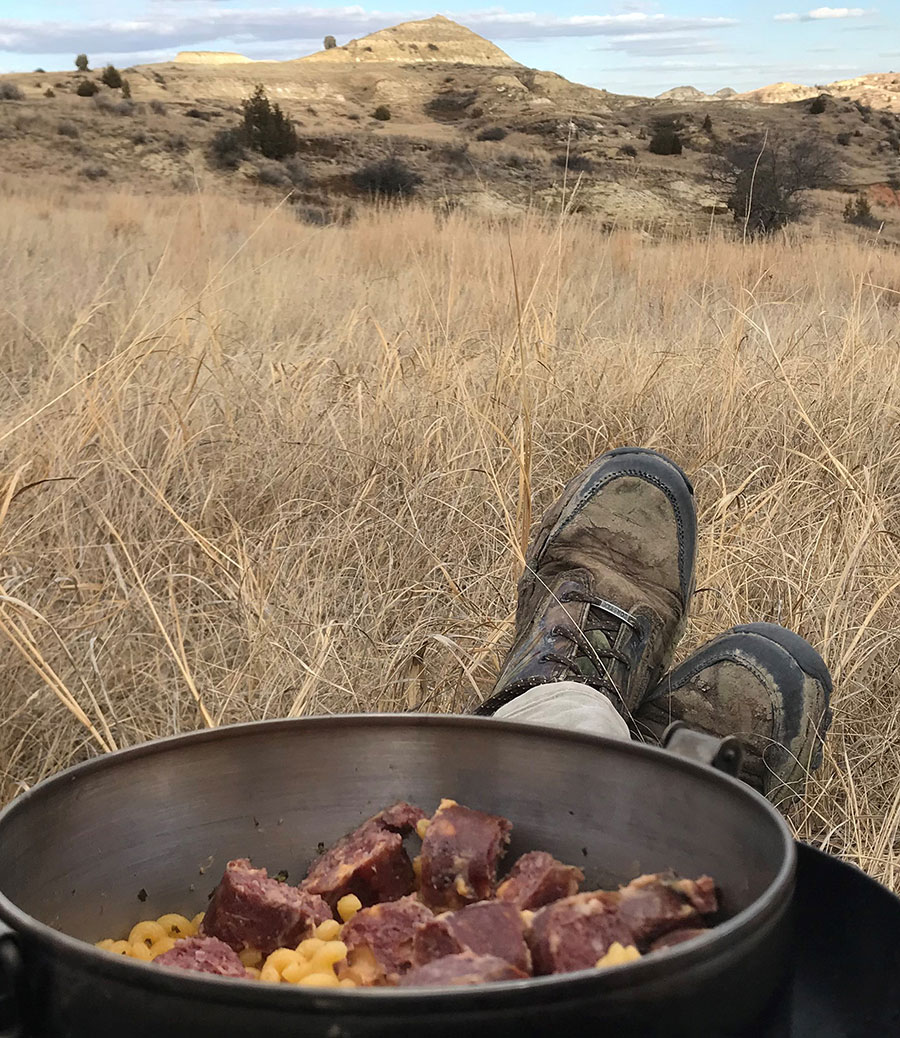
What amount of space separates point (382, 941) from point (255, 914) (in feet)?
0.33

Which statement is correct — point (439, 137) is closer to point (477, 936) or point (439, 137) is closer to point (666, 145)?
point (666, 145)

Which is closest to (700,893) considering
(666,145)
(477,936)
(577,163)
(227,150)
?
(477,936)

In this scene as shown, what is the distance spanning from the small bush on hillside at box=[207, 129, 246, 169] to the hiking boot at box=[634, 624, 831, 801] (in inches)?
652

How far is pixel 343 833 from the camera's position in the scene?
879 millimetres

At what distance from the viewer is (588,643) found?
1500 millimetres

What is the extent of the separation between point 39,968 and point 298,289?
413 centimetres

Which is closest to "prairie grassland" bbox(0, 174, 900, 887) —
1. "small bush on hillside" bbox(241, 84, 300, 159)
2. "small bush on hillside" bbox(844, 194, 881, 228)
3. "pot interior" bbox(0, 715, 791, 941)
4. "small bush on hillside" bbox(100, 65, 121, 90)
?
"pot interior" bbox(0, 715, 791, 941)

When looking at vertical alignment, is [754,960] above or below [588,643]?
above

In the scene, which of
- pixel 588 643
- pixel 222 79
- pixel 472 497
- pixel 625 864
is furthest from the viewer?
pixel 222 79

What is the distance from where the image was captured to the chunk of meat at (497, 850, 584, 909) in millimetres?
740

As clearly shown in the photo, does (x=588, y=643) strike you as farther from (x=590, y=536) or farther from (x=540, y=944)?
(x=540, y=944)

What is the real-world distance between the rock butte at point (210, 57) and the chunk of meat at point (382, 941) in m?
47.0

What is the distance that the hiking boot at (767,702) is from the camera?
55.6 inches

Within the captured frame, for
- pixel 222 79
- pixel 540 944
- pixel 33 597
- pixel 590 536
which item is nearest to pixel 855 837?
pixel 590 536
